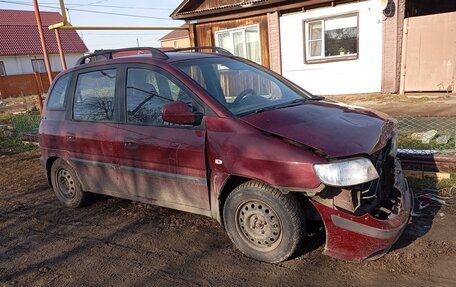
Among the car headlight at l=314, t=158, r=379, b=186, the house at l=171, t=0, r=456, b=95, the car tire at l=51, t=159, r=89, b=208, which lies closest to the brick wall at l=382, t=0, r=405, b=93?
the house at l=171, t=0, r=456, b=95

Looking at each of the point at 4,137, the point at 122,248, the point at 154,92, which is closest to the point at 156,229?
the point at 122,248

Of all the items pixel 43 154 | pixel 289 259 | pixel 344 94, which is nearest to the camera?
pixel 289 259

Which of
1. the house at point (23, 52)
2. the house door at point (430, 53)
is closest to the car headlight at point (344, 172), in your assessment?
the house door at point (430, 53)

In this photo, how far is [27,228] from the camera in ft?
14.9

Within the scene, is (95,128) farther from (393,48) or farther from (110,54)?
(393,48)

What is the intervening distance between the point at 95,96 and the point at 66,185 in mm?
1394

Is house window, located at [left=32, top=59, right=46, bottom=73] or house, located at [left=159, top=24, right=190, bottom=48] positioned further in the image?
house, located at [left=159, top=24, right=190, bottom=48]

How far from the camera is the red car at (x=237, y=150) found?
2.94 m

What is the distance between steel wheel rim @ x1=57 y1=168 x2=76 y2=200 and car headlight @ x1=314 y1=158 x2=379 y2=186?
3.44 m

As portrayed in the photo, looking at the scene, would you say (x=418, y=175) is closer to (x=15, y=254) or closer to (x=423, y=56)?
(x=15, y=254)

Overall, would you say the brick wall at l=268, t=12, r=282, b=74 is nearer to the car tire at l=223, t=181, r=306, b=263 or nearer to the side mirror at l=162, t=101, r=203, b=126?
the side mirror at l=162, t=101, r=203, b=126

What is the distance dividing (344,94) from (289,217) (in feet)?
30.5

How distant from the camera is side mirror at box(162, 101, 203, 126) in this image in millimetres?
3430

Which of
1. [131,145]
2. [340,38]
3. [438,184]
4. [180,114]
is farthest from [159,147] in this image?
[340,38]
